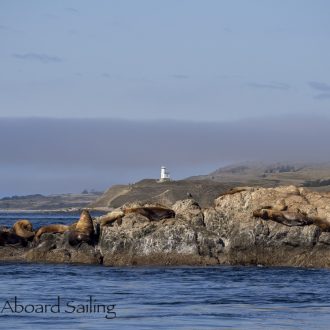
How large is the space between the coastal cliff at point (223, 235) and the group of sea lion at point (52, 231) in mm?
359

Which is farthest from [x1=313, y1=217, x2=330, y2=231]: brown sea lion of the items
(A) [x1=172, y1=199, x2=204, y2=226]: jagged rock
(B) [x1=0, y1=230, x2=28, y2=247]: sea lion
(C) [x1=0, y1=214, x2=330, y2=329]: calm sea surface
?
(B) [x1=0, y1=230, x2=28, y2=247]: sea lion

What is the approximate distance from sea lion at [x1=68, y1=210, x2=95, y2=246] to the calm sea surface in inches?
63.3

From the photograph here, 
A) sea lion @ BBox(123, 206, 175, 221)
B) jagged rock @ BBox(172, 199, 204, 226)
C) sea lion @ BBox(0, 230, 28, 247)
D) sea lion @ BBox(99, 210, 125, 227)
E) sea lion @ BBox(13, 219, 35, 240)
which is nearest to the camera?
jagged rock @ BBox(172, 199, 204, 226)

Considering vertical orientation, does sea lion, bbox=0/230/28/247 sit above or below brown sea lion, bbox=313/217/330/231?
below

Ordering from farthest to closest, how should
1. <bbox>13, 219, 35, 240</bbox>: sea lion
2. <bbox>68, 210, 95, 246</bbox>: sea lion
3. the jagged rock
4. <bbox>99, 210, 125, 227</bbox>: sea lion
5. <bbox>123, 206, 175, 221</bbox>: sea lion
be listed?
<bbox>13, 219, 35, 240</bbox>: sea lion, <bbox>99, 210, 125, 227</bbox>: sea lion, <bbox>123, 206, 175, 221</bbox>: sea lion, <bbox>68, 210, 95, 246</bbox>: sea lion, the jagged rock

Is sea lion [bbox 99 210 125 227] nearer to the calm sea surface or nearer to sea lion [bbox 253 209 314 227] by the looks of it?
the calm sea surface

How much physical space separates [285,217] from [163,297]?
1126cm

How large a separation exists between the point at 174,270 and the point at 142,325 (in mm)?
15008

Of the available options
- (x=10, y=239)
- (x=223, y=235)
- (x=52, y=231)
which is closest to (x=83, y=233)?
(x=52, y=231)

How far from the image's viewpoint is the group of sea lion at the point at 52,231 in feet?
146

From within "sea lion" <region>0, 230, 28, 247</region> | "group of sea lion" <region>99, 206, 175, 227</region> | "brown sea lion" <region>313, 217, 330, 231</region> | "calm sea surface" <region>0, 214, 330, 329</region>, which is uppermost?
"group of sea lion" <region>99, 206, 175, 227</region>

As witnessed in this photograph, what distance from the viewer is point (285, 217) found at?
140 ft

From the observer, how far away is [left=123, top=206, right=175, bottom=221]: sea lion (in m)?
Result: 44.9

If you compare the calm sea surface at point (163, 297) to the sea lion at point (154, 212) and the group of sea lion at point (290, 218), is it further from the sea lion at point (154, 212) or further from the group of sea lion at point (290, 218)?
the sea lion at point (154, 212)
